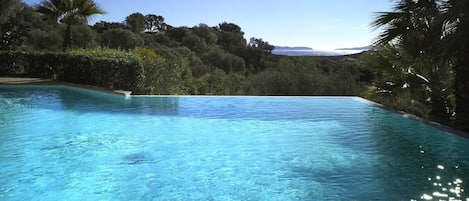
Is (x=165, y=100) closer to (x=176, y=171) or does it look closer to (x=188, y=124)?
(x=188, y=124)

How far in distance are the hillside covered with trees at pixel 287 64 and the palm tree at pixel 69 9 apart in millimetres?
40

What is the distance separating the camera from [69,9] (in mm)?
18688

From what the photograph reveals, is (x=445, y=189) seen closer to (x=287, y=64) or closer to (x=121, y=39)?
(x=287, y=64)

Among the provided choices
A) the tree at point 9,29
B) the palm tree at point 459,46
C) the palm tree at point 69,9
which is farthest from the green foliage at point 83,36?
the palm tree at point 459,46

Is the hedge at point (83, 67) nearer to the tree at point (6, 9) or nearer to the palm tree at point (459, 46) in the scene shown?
the tree at point (6, 9)

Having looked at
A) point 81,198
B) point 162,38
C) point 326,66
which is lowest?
point 81,198

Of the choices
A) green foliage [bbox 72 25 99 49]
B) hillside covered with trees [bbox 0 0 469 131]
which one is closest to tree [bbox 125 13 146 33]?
hillside covered with trees [bbox 0 0 469 131]

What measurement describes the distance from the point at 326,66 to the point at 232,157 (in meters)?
14.2

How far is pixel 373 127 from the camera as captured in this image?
857 centimetres

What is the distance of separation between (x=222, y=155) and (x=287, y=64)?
11.9m

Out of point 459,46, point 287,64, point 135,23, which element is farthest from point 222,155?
point 135,23

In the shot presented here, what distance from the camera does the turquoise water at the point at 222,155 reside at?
14.8 feet

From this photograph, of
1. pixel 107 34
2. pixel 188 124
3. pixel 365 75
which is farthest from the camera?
pixel 107 34

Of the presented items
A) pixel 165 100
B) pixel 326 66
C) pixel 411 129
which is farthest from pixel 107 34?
pixel 411 129
